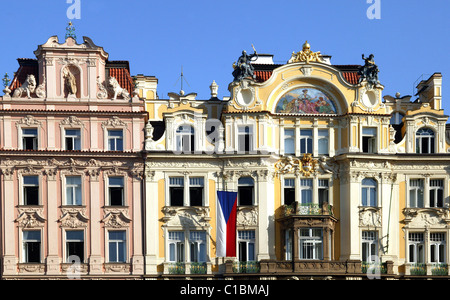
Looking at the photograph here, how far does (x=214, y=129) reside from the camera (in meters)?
65.2

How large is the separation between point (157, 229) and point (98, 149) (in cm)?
622

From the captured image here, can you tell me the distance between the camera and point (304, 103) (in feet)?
213

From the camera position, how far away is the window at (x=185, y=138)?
64375mm

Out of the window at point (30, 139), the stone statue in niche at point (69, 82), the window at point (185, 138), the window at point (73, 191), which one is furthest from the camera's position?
the window at point (185, 138)

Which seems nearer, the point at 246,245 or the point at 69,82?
the point at 246,245

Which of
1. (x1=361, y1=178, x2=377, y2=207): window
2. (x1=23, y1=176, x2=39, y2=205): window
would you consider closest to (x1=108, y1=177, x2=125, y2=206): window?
(x1=23, y1=176, x2=39, y2=205): window

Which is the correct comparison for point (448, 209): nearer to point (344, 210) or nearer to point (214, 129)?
point (344, 210)

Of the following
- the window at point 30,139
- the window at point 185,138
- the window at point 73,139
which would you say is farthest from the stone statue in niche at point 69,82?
the window at point 185,138

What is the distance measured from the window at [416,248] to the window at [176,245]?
14386 millimetres

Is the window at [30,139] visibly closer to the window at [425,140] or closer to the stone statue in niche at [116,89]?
the stone statue in niche at [116,89]

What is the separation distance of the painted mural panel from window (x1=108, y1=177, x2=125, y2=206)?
434 inches

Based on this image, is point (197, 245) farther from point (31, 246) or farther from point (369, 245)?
point (369, 245)

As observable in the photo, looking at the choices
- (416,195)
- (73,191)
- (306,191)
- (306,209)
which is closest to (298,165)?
(306,191)

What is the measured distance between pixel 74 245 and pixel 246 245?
1064cm
